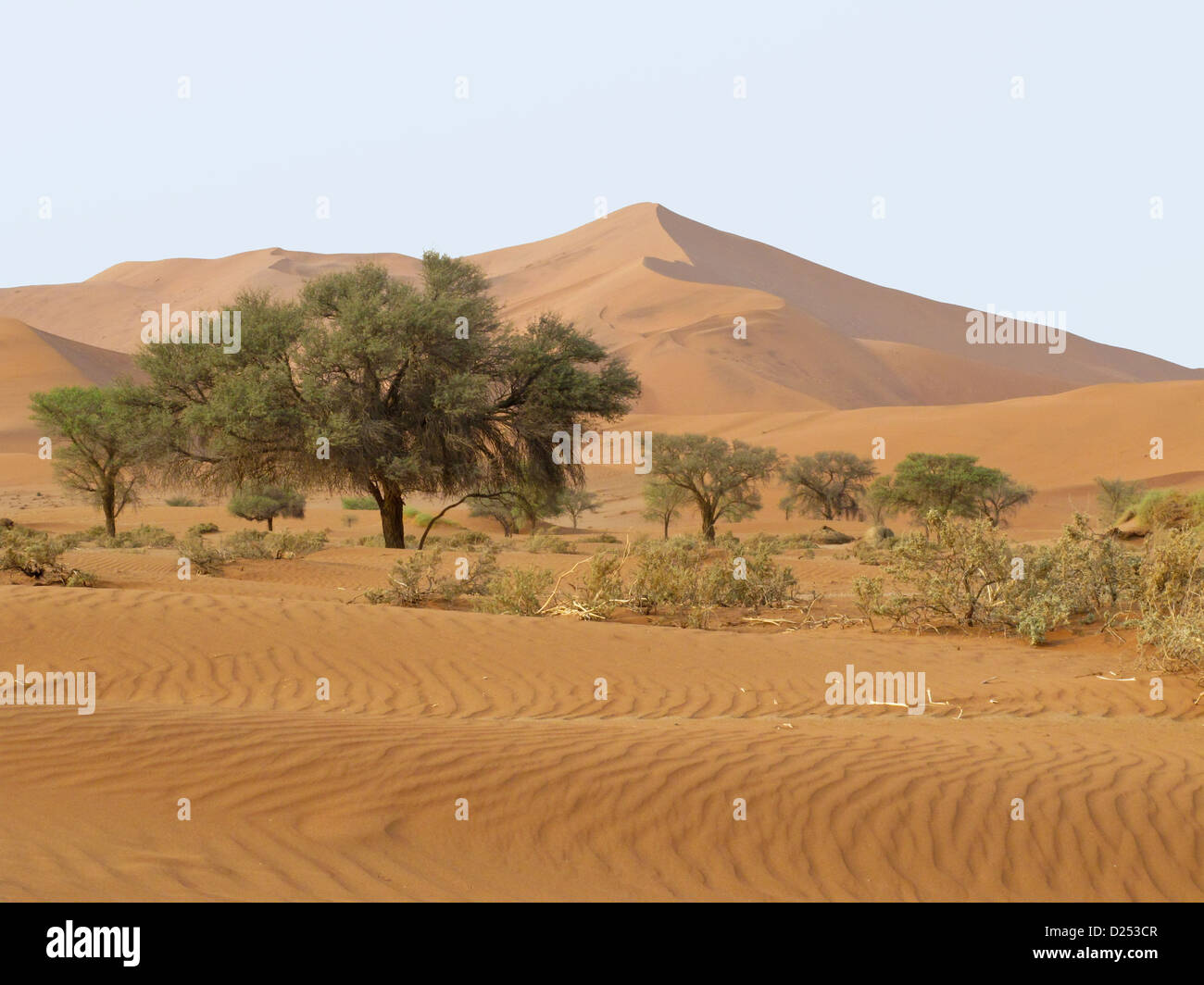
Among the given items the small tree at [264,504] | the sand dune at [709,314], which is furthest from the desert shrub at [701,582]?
the sand dune at [709,314]

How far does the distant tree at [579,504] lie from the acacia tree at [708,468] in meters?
5.65

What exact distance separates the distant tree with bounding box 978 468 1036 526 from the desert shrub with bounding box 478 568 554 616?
26.2m

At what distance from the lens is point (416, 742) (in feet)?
19.5

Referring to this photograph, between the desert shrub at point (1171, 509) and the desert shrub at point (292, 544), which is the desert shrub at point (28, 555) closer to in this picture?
the desert shrub at point (292, 544)

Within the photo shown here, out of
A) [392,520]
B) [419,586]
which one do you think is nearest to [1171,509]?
[392,520]

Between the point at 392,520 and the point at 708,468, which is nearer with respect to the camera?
the point at 392,520

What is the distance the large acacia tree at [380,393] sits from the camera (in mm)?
19641

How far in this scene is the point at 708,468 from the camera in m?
32.0

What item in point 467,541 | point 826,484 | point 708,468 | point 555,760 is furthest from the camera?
point 826,484

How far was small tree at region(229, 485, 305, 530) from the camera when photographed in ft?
107

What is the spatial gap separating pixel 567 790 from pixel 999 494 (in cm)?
3454

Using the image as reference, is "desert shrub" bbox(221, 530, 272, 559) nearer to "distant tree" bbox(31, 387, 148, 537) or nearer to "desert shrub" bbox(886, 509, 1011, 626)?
"distant tree" bbox(31, 387, 148, 537)

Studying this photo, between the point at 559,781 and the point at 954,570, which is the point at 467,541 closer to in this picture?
the point at 954,570
